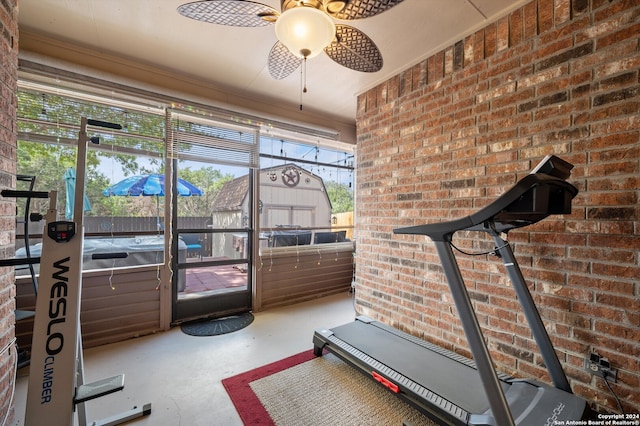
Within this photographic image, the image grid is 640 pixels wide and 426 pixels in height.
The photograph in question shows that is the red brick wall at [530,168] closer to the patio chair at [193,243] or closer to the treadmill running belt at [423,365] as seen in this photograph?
the treadmill running belt at [423,365]

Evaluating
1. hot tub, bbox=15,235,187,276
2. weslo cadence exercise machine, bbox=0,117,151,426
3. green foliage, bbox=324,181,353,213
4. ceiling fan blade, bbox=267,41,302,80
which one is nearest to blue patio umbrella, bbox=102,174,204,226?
hot tub, bbox=15,235,187,276

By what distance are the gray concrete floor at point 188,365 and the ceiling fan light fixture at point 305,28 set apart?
219 centimetres

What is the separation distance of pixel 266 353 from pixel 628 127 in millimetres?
2869

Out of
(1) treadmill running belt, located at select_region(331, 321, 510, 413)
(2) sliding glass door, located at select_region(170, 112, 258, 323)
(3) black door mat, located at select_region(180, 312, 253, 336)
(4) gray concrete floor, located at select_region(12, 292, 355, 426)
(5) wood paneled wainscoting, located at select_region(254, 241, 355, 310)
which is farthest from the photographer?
(5) wood paneled wainscoting, located at select_region(254, 241, 355, 310)

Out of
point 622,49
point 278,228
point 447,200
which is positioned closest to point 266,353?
point 278,228

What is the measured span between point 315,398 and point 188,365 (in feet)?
3.70

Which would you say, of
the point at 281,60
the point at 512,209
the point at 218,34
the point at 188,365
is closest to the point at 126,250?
the point at 188,365

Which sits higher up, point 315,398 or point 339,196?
point 339,196

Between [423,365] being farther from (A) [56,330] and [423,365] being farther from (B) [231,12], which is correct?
(B) [231,12]

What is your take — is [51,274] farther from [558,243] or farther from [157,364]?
[558,243]

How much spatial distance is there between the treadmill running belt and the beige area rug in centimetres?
21

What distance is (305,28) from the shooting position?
131 centimetres

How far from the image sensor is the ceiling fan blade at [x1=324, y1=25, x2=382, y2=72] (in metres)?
1.58

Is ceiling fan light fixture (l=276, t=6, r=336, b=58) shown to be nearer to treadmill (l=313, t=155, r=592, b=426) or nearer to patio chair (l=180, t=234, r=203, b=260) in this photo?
treadmill (l=313, t=155, r=592, b=426)
